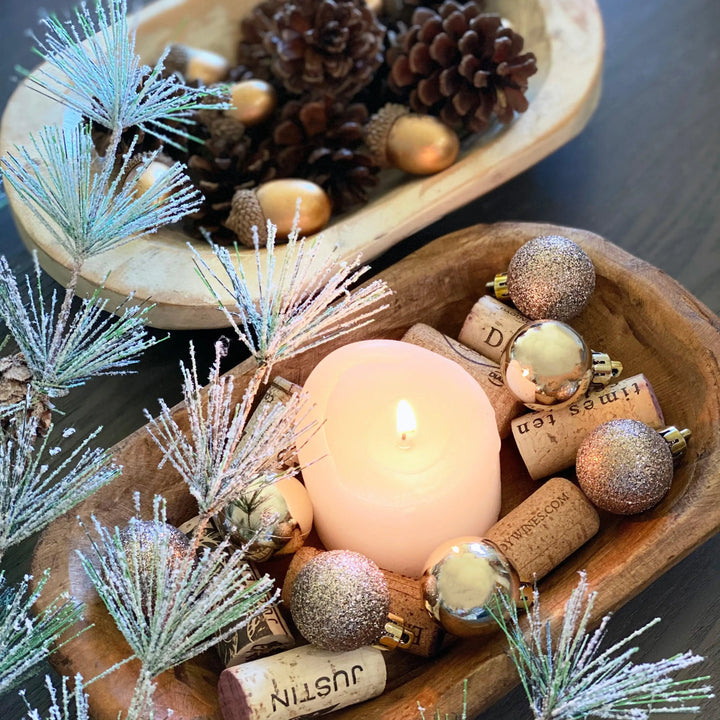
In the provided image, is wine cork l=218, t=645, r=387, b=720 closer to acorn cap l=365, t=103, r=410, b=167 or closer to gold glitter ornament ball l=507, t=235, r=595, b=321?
gold glitter ornament ball l=507, t=235, r=595, b=321

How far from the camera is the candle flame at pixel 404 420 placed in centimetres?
75

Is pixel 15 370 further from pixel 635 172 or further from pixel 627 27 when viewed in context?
pixel 627 27

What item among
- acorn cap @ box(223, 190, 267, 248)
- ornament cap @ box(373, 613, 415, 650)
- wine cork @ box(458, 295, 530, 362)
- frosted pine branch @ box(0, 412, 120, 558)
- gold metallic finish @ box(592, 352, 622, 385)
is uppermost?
acorn cap @ box(223, 190, 267, 248)

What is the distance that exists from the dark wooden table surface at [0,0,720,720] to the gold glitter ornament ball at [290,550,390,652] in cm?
25

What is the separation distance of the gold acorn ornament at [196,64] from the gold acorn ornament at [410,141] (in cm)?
19

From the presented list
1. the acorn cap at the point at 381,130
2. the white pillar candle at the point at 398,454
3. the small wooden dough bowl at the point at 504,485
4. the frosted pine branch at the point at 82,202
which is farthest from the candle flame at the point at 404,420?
the acorn cap at the point at 381,130

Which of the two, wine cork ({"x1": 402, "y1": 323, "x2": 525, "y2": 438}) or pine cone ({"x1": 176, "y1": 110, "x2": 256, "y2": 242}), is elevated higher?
pine cone ({"x1": 176, "y1": 110, "x2": 256, "y2": 242})

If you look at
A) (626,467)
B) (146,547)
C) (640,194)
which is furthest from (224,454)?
(640,194)

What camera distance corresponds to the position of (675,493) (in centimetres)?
75

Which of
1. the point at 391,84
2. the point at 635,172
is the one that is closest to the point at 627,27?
the point at 635,172

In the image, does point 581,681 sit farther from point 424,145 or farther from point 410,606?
point 424,145

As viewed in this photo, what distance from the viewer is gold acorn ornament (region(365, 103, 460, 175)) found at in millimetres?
972

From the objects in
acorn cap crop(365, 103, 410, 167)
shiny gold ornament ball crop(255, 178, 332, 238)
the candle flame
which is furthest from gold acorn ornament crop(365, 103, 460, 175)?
the candle flame

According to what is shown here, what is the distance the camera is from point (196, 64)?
1046 mm
